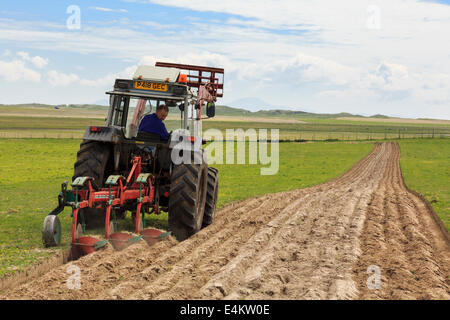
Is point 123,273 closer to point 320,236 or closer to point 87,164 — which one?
point 87,164

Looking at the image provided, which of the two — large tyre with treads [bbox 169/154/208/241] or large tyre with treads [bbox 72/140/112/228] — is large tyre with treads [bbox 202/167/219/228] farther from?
large tyre with treads [bbox 72/140/112/228]

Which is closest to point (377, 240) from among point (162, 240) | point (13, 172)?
point (162, 240)

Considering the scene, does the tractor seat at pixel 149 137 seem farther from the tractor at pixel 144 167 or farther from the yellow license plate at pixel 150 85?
the yellow license plate at pixel 150 85

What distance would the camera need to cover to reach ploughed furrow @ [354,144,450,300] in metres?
5.99

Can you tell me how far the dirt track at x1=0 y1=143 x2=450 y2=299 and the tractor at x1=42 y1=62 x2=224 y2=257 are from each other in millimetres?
524

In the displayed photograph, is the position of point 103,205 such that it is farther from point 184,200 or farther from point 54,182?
point 54,182

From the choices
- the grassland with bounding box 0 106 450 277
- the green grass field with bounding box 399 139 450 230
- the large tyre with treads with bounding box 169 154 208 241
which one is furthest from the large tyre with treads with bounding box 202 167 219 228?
the green grass field with bounding box 399 139 450 230

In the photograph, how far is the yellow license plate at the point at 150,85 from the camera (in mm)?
9312

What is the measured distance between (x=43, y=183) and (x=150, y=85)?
36.6 ft

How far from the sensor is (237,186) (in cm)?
1953

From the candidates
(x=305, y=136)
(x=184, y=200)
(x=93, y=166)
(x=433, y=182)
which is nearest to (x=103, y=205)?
(x=93, y=166)

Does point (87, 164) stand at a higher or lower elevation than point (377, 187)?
higher

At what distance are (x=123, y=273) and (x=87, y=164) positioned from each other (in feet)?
10.7

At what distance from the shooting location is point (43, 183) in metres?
18.8
